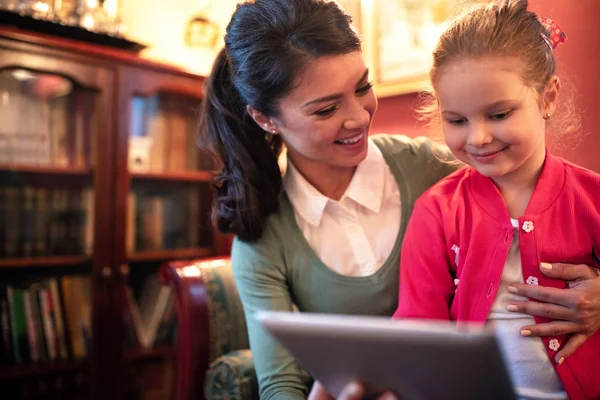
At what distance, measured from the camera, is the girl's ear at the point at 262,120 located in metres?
1.28

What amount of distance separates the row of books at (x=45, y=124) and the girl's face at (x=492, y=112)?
64.0 inches

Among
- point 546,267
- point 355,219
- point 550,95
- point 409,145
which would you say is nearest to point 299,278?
point 355,219

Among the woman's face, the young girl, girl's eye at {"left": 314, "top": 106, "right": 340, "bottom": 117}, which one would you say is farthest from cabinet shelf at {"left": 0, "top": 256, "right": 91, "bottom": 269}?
the young girl

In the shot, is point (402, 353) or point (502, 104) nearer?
point (402, 353)

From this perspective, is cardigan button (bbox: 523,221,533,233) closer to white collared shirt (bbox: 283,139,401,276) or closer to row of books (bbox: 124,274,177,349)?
white collared shirt (bbox: 283,139,401,276)

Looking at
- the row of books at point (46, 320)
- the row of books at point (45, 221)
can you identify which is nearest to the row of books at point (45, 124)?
the row of books at point (45, 221)

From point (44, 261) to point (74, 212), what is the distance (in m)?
0.21

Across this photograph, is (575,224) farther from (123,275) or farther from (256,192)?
(123,275)

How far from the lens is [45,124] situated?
215 centimetres

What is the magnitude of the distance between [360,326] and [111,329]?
71.6 inches

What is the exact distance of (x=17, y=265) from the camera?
2.05 metres

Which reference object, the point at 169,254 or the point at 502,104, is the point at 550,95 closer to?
the point at 502,104

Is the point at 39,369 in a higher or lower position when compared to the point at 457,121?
lower

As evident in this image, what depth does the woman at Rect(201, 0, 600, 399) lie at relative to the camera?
45.1 inches
